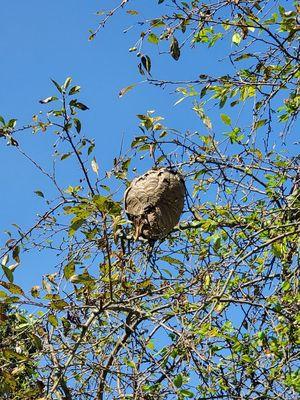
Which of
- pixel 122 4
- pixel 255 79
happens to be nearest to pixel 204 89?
pixel 255 79

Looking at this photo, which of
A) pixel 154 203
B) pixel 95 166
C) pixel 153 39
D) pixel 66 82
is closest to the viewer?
pixel 66 82

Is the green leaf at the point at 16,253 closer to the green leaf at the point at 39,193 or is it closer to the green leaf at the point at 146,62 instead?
the green leaf at the point at 39,193

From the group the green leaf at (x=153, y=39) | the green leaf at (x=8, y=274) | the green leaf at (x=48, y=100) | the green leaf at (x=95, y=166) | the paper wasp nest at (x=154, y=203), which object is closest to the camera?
the green leaf at (x=8, y=274)

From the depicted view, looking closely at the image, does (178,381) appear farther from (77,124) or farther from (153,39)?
(153,39)

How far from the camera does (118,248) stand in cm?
315

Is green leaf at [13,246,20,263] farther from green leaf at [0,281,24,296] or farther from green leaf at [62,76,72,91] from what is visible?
green leaf at [62,76,72,91]

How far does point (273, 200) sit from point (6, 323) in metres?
1.36

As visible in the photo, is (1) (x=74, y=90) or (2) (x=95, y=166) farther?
(2) (x=95, y=166)

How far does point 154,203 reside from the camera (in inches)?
112

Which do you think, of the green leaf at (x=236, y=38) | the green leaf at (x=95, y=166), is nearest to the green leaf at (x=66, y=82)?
the green leaf at (x=95, y=166)

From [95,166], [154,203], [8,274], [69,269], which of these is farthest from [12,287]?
[154,203]

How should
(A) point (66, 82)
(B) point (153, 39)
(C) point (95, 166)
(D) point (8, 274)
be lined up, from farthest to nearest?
(B) point (153, 39) < (C) point (95, 166) < (A) point (66, 82) < (D) point (8, 274)

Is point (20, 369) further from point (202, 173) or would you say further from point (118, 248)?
point (202, 173)

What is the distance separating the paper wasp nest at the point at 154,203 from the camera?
2.82m
